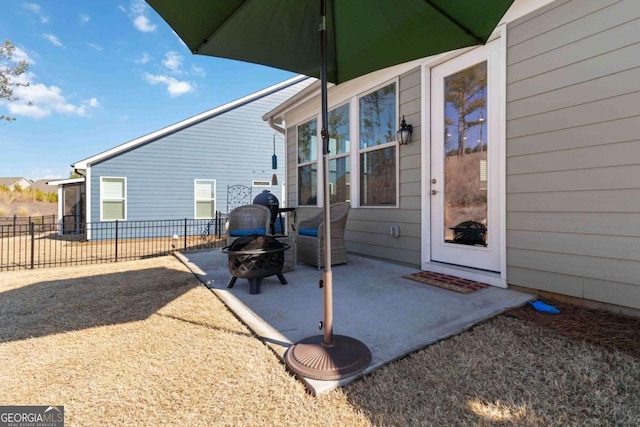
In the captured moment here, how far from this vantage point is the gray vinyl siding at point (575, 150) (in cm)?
220

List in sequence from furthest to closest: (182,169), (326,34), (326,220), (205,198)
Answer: (205,198)
(182,169)
(326,34)
(326,220)

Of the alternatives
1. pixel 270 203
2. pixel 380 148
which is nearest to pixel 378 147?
pixel 380 148

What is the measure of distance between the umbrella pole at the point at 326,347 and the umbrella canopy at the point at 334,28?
404mm

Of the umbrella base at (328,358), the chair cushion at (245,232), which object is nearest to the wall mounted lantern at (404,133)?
the chair cushion at (245,232)

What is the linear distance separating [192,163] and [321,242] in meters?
8.33

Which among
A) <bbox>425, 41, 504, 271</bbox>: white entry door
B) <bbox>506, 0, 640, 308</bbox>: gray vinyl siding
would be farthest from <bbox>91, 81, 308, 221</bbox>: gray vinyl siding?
<bbox>506, 0, 640, 308</bbox>: gray vinyl siding

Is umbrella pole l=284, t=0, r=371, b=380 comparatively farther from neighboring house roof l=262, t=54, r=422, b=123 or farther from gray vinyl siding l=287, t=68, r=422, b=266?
gray vinyl siding l=287, t=68, r=422, b=266

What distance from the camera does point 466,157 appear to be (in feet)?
10.7

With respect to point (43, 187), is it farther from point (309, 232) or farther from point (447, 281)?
point (447, 281)

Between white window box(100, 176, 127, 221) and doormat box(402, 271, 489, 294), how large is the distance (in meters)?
9.81

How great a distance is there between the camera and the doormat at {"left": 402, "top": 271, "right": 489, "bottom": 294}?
9.46ft

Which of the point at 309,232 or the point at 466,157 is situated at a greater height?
the point at 466,157

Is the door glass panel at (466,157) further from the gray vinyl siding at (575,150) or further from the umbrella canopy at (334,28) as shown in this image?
the umbrella canopy at (334,28)

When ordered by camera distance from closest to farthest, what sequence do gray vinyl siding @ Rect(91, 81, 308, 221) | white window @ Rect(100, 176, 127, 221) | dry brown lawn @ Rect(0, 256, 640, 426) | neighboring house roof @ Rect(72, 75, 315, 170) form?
dry brown lawn @ Rect(0, 256, 640, 426) → neighboring house roof @ Rect(72, 75, 315, 170) → white window @ Rect(100, 176, 127, 221) → gray vinyl siding @ Rect(91, 81, 308, 221)
